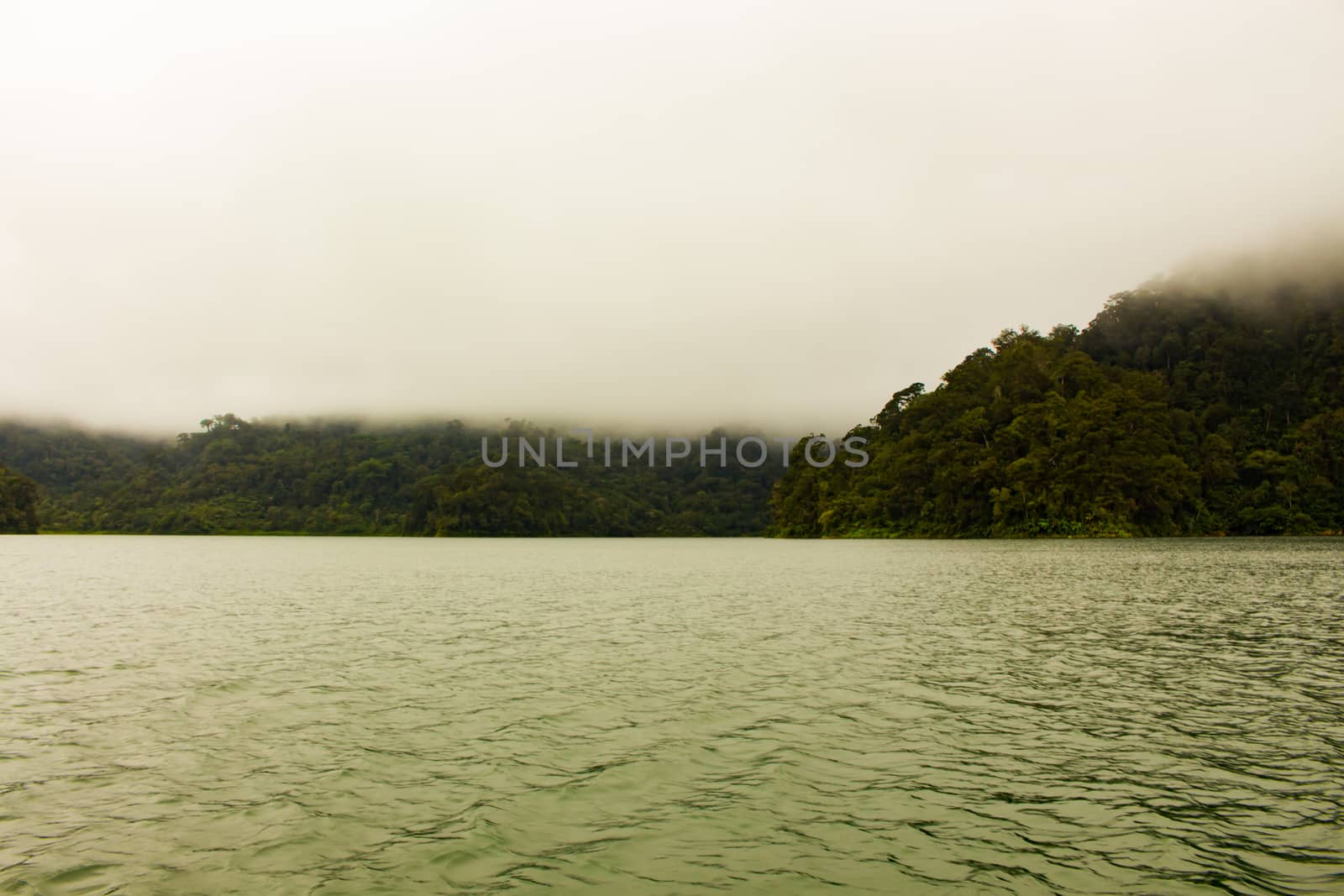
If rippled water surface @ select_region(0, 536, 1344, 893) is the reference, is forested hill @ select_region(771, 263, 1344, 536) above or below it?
above

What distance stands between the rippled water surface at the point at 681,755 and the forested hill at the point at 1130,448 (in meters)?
134

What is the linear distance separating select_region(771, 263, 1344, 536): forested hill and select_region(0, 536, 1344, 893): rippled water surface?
441 feet

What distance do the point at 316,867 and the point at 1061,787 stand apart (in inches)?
454

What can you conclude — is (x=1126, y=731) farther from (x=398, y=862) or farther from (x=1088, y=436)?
(x=1088, y=436)

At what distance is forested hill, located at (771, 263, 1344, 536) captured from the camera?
160m

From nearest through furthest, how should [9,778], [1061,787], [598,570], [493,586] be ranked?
[1061,787], [9,778], [493,586], [598,570]

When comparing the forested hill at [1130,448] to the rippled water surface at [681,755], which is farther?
the forested hill at [1130,448]

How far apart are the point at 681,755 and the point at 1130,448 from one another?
169m

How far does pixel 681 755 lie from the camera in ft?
52.6

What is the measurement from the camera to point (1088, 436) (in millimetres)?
160375

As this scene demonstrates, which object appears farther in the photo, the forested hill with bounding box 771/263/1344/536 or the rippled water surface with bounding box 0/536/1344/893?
the forested hill with bounding box 771/263/1344/536

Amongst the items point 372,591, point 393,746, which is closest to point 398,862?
point 393,746

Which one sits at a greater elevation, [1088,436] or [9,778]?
[1088,436]

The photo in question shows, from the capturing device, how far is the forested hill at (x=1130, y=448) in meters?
160
